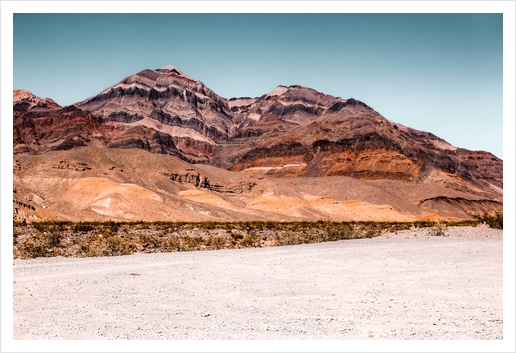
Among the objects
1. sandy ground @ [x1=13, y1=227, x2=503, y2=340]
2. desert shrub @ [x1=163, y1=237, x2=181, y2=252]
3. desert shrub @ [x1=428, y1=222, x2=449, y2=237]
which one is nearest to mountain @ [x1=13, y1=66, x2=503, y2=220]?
desert shrub @ [x1=428, y1=222, x2=449, y2=237]

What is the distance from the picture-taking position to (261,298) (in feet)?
32.9

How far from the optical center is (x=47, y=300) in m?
9.70

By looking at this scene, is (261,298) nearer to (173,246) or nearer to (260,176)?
(173,246)

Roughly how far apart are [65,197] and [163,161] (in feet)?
95.7

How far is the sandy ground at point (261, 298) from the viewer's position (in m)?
7.58

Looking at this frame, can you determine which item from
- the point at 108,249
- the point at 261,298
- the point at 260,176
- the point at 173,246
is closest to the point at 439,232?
the point at 173,246

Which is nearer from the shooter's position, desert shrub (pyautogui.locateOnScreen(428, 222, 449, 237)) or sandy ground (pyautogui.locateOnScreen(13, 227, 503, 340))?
sandy ground (pyautogui.locateOnScreen(13, 227, 503, 340))

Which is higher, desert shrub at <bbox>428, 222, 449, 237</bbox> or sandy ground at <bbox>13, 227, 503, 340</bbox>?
desert shrub at <bbox>428, 222, 449, 237</bbox>

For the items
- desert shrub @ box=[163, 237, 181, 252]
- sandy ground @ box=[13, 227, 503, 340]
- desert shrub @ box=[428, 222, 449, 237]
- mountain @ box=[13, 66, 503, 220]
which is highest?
mountain @ box=[13, 66, 503, 220]

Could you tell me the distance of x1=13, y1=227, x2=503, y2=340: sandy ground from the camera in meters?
7.58

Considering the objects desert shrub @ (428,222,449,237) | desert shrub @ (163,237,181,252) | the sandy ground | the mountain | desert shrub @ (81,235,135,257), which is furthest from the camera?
the mountain

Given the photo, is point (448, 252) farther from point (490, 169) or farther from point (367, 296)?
point (490, 169)

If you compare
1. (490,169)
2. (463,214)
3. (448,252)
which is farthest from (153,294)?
(490,169)

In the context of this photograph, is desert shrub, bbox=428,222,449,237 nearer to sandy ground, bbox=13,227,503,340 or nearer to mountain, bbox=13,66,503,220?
sandy ground, bbox=13,227,503,340
